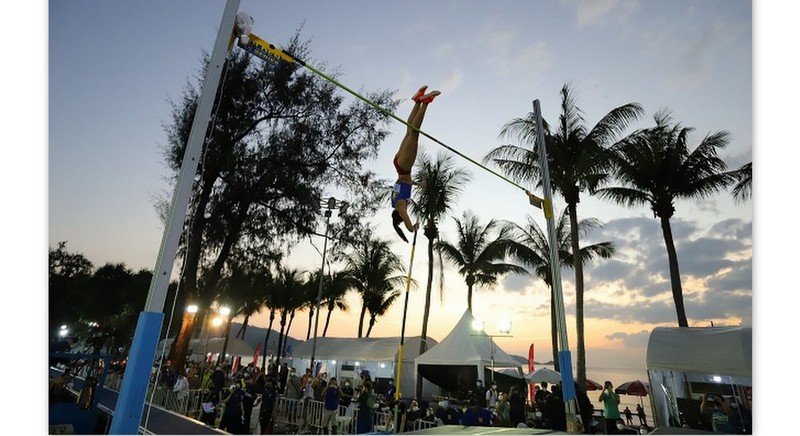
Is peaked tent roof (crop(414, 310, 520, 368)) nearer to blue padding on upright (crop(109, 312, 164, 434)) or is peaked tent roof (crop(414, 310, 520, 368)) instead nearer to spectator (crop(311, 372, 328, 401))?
spectator (crop(311, 372, 328, 401))

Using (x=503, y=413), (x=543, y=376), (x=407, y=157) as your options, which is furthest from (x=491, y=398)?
(x=407, y=157)

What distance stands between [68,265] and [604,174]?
23.2 m

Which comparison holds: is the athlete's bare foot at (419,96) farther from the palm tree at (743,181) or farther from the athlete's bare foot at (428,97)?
the palm tree at (743,181)

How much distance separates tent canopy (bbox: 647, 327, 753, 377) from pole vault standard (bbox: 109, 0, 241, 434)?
37.6 feet

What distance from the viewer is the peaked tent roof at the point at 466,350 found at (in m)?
13.9

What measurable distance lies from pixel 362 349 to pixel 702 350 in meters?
13.8

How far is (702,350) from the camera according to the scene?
404 inches

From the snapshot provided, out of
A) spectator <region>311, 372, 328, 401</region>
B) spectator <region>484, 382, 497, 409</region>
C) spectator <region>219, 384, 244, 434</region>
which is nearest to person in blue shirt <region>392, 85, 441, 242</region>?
spectator <region>219, 384, 244, 434</region>

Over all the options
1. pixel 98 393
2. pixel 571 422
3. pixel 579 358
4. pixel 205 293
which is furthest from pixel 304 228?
pixel 571 422

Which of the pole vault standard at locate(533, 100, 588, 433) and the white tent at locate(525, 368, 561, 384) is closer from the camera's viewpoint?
the pole vault standard at locate(533, 100, 588, 433)

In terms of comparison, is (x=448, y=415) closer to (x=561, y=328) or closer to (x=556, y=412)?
(x=556, y=412)

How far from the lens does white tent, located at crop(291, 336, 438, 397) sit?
18.6 m

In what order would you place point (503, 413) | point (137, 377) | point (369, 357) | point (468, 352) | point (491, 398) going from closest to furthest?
point (137, 377) < point (503, 413) < point (491, 398) < point (468, 352) < point (369, 357)

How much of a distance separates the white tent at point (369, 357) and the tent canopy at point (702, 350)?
31.9ft
